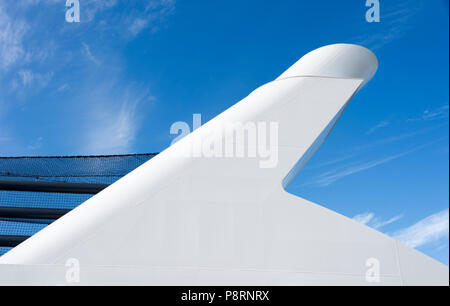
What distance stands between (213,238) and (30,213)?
25.2 ft

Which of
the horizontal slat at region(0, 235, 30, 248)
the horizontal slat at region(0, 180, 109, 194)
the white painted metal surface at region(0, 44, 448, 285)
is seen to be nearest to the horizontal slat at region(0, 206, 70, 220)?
the horizontal slat at region(0, 180, 109, 194)

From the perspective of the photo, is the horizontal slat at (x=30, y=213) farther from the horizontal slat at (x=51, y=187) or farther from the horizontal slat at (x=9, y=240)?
the horizontal slat at (x=9, y=240)

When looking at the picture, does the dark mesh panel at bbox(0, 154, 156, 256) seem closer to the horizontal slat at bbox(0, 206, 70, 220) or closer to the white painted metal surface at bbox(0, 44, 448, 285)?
the horizontal slat at bbox(0, 206, 70, 220)

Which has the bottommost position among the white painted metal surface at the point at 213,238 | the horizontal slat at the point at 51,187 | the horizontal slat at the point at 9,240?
the white painted metal surface at the point at 213,238

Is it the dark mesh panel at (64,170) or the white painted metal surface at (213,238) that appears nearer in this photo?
the white painted metal surface at (213,238)

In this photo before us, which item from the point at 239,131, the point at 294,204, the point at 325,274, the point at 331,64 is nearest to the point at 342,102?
the point at 331,64

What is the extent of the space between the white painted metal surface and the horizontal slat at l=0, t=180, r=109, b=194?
5.78 metres

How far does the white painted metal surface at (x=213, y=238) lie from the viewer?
315cm

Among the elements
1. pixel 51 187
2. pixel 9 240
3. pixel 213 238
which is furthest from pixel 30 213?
pixel 213 238

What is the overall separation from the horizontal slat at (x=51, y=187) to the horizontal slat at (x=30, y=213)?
0.60m

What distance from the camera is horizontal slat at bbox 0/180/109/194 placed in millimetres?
9164

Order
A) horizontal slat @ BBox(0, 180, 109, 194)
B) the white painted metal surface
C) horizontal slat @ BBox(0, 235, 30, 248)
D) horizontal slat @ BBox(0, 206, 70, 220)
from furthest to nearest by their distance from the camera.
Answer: horizontal slat @ BBox(0, 235, 30, 248)
horizontal slat @ BBox(0, 180, 109, 194)
horizontal slat @ BBox(0, 206, 70, 220)
the white painted metal surface

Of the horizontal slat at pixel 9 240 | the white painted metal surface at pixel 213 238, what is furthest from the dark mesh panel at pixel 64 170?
the white painted metal surface at pixel 213 238

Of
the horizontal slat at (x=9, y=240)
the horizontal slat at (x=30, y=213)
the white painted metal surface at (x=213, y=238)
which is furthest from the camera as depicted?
the horizontal slat at (x=9, y=240)
